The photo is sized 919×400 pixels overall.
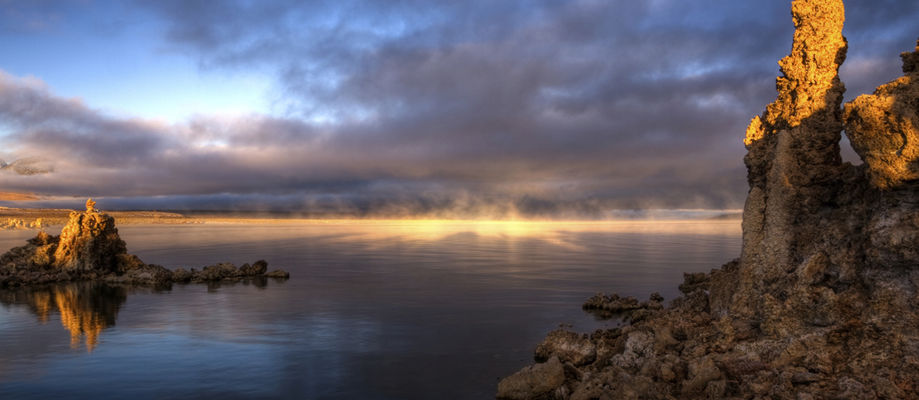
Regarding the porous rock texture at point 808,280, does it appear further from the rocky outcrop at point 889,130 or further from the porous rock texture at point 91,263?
the porous rock texture at point 91,263

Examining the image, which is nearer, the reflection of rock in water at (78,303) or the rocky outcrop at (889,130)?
the rocky outcrop at (889,130)

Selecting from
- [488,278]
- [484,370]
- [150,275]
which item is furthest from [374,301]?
[150,275]

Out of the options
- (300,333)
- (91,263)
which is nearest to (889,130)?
(300,333)

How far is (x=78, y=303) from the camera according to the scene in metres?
30.5

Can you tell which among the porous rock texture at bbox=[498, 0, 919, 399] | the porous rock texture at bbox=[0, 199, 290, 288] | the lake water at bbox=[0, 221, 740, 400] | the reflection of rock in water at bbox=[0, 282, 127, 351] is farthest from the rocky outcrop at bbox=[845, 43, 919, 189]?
the porous rock texture at bbox=[0, 199, 290, 288]

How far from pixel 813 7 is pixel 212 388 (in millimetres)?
19120

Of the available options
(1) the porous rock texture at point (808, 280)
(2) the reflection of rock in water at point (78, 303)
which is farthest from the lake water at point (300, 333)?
(1) the porous rock texture at point (808, 280)

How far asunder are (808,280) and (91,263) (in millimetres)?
43941

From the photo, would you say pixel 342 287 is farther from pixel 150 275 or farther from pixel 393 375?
pixel 393 375

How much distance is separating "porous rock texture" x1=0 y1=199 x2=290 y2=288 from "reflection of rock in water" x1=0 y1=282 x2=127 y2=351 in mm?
2087

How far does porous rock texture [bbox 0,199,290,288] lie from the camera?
3862cm

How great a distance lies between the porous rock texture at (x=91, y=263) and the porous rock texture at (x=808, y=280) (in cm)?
3018

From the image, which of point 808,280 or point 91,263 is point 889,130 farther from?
point 91,263

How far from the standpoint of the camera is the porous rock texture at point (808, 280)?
1115 centimetres
